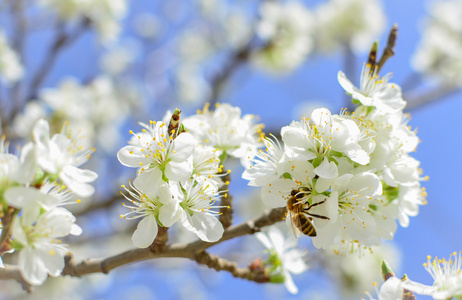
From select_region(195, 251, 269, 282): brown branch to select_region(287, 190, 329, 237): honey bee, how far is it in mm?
410

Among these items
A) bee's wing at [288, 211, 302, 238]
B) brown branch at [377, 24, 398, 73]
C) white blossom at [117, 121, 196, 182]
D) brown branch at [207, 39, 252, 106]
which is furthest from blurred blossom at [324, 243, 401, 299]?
white blossom at [117, 121, 196, 182]

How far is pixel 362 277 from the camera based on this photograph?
4754 mm

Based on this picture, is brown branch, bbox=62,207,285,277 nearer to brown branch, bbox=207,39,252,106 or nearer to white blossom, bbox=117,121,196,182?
white blossom, bbox=117,121,196,182

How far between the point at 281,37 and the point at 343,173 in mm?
3924

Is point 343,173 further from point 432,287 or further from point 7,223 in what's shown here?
point 7,223

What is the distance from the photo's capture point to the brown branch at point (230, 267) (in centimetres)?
163

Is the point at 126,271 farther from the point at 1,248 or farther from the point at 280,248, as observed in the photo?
the point at 1,248

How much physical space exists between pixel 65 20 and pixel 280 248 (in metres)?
3.21

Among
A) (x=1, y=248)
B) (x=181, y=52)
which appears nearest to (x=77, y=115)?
(x=1, y=248)

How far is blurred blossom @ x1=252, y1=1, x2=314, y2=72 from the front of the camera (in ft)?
16.3

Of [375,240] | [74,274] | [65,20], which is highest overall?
[65,20]

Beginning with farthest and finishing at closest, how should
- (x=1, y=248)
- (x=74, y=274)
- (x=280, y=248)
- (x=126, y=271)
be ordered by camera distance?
(x=126, y=271) < (x=280, y=248) < (x=74, y=274) < (x=1, y=248)

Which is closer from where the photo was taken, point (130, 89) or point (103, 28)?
point (103, 28)

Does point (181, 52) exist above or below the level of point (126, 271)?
above
